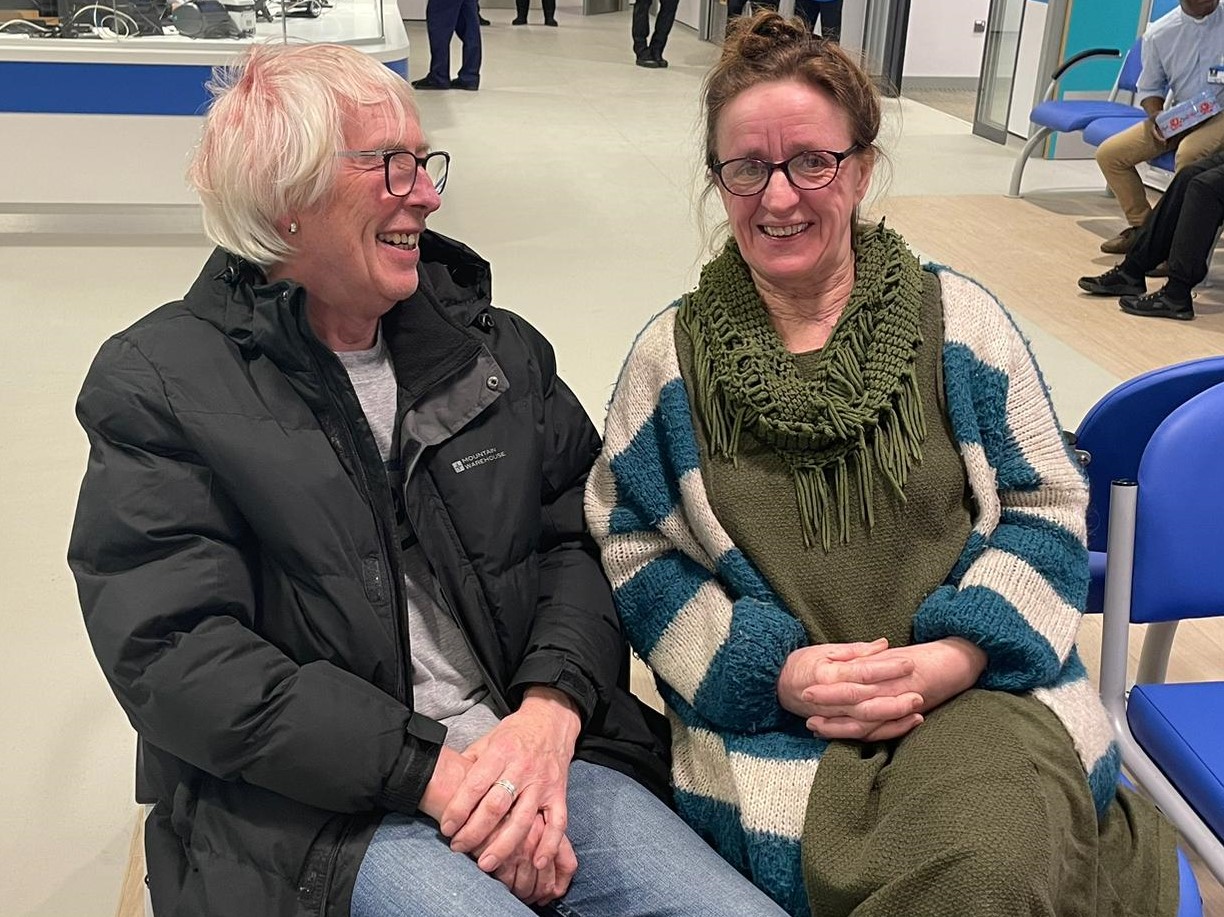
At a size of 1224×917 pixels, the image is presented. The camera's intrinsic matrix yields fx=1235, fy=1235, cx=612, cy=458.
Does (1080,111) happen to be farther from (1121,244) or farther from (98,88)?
(98,88)

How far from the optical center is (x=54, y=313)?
4625 mm

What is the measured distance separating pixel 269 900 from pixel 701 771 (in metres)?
0.52

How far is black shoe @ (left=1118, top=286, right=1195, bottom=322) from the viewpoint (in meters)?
4.96

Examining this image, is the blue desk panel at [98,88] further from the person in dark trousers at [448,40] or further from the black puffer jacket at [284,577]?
the person in dark trousers at [448,40]

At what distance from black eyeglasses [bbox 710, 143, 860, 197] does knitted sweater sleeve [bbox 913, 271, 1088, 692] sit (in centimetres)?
23

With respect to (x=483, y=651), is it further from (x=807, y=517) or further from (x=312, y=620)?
(x=807, y=517)

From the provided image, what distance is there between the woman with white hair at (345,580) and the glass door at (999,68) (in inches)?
297

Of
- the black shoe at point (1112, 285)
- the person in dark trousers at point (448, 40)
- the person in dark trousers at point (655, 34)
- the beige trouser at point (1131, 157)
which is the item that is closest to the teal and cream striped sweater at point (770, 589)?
the black shoe at point (1112, 285)

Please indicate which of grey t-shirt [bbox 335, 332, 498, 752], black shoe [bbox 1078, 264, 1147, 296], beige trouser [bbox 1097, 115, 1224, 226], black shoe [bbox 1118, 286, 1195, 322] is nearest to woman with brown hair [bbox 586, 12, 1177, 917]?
grey t-shirt [bbox 335, 332, 498, 752]

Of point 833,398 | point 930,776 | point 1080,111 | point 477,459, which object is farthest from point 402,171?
point 1080,111

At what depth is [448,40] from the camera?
955cm

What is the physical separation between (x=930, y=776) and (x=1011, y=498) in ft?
1.31

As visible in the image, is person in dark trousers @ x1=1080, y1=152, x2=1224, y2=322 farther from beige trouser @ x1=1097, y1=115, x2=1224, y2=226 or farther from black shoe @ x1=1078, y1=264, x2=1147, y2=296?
beige trouser @ x1=1097, y1=115, x2=1224, y2=226

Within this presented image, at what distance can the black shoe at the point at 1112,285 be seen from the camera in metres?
5.17
